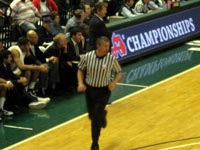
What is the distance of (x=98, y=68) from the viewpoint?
795cm

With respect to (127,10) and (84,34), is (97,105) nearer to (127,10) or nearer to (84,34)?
(84,34)

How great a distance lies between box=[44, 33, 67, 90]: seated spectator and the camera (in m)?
11.2

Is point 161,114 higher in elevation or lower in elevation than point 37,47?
lower

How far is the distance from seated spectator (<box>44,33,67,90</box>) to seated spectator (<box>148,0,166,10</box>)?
25.1 feet

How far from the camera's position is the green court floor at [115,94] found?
30.9 feet

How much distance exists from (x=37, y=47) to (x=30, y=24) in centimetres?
189

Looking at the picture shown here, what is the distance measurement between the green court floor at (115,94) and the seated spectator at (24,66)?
0.66 m

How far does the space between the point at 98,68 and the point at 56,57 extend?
347 cm

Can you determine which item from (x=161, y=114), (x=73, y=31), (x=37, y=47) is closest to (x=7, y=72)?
(x=37, y=47)

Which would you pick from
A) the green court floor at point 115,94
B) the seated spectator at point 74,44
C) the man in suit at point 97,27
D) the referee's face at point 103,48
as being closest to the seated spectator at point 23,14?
the seated spectator at point 74,44

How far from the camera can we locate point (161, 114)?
1002cm

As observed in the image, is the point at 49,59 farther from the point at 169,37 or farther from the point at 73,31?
the point at 169,37

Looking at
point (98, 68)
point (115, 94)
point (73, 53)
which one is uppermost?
point (98, 68)

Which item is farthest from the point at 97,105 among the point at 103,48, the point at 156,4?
the point at 156,4
